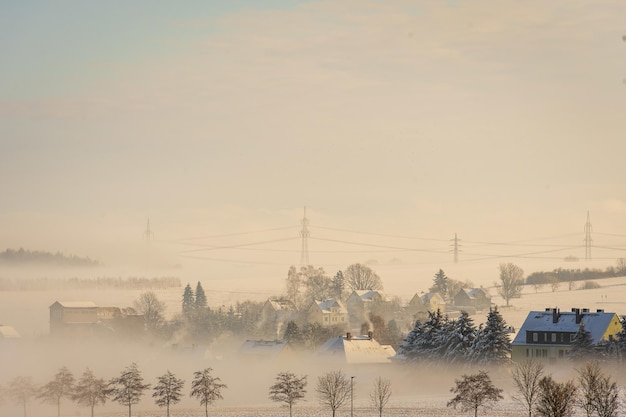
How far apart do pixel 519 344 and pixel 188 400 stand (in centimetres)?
4380

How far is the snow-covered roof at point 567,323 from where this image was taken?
178 m

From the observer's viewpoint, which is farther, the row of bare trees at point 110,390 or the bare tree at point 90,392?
the bare tree at point 90,392

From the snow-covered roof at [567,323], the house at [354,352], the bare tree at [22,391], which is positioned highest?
the snow-covered roof at [567,323]

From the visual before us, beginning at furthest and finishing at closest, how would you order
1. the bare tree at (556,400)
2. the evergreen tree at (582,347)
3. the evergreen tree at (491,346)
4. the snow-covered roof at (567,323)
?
1. the snow-covered roof at (567,323)
2. the evergreen tree at (491,346)
3. the evergreen tree at (582,347)
4. the bare tree at (556,400)

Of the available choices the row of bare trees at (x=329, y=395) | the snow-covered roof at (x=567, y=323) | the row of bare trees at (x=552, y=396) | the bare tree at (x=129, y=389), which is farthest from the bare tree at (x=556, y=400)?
the snow-covered roof at (x=567, y=323)

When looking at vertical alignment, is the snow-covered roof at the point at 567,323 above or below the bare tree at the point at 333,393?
above

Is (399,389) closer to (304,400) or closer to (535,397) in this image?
(304,400)

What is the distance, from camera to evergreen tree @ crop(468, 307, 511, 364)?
172 metres

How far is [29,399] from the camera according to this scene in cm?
16950

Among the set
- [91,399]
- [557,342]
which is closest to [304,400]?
[91,399]

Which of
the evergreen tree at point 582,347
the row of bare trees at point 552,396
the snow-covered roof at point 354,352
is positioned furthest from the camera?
the snow-covered roof at point 354,352

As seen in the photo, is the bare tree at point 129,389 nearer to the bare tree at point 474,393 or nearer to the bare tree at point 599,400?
the bare tree at point 474,393

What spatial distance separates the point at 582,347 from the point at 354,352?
3850 cm

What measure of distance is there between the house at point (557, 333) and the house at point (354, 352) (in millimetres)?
21296
